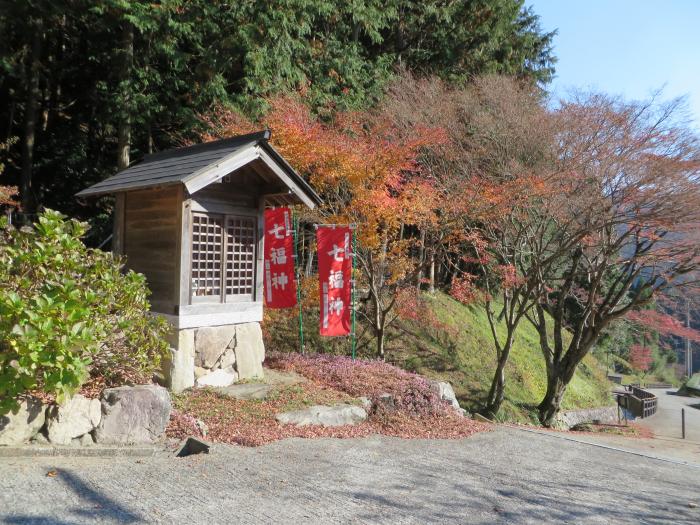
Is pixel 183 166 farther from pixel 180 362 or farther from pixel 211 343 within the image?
pixel 180 362

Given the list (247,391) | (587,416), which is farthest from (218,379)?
(587,416)

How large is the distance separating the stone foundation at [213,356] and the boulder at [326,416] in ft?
4.72

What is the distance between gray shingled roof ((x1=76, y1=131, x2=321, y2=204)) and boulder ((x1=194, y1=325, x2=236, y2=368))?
233 cm

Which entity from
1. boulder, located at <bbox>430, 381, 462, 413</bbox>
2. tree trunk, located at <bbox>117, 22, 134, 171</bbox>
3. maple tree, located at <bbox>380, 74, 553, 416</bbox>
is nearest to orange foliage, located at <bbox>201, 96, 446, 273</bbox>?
maple tree, located at <bbox>380, 74, 553, 416</bbox>

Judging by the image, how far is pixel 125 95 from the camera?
Answer: 11797mm

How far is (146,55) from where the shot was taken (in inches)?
497

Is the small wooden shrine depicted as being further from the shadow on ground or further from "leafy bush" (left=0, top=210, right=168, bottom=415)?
the shadow on ground

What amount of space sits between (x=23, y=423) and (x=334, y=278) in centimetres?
576

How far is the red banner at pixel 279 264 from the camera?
30.9 feet

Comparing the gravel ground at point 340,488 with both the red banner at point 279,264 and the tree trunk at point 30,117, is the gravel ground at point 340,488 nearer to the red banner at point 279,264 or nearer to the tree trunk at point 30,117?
the red banner at point 279,264

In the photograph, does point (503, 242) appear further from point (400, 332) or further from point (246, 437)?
point (246, 437)

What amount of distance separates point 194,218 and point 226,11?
7188 millimetres

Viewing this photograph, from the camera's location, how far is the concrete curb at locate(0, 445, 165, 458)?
15.4ft

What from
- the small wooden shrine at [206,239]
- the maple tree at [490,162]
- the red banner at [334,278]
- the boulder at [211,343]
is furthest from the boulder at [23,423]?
the maple tree at [490,162]
